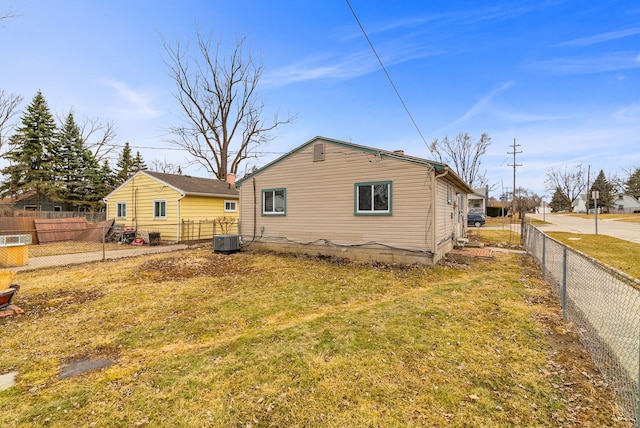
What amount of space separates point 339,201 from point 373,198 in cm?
135

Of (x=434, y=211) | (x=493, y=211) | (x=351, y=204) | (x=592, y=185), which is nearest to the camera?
(x=434, y=211)

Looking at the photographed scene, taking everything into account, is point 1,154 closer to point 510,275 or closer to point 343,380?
point 343,380

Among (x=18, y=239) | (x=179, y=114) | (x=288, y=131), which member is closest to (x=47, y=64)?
(x=18, y=239)

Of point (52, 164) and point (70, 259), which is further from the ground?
point (52, 164)

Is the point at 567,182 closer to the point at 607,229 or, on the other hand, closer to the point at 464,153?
the point at 464,153

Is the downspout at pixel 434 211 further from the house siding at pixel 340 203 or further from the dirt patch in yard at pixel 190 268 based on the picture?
the dirt patch in yard at pixel 190 268

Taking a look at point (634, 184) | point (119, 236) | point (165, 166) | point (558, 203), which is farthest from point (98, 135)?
point (558, 203)

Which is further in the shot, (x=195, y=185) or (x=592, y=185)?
(x=592, y=185)

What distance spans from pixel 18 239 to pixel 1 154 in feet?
81.7

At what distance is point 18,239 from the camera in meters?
10.4

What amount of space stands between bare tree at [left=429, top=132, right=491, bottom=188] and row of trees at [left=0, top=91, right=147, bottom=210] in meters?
46.6

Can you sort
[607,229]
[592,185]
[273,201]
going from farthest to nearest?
→ [592,185]
[607,229]
[273,201]

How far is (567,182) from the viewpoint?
68.1 metres

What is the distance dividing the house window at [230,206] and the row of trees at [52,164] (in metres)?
21.3
